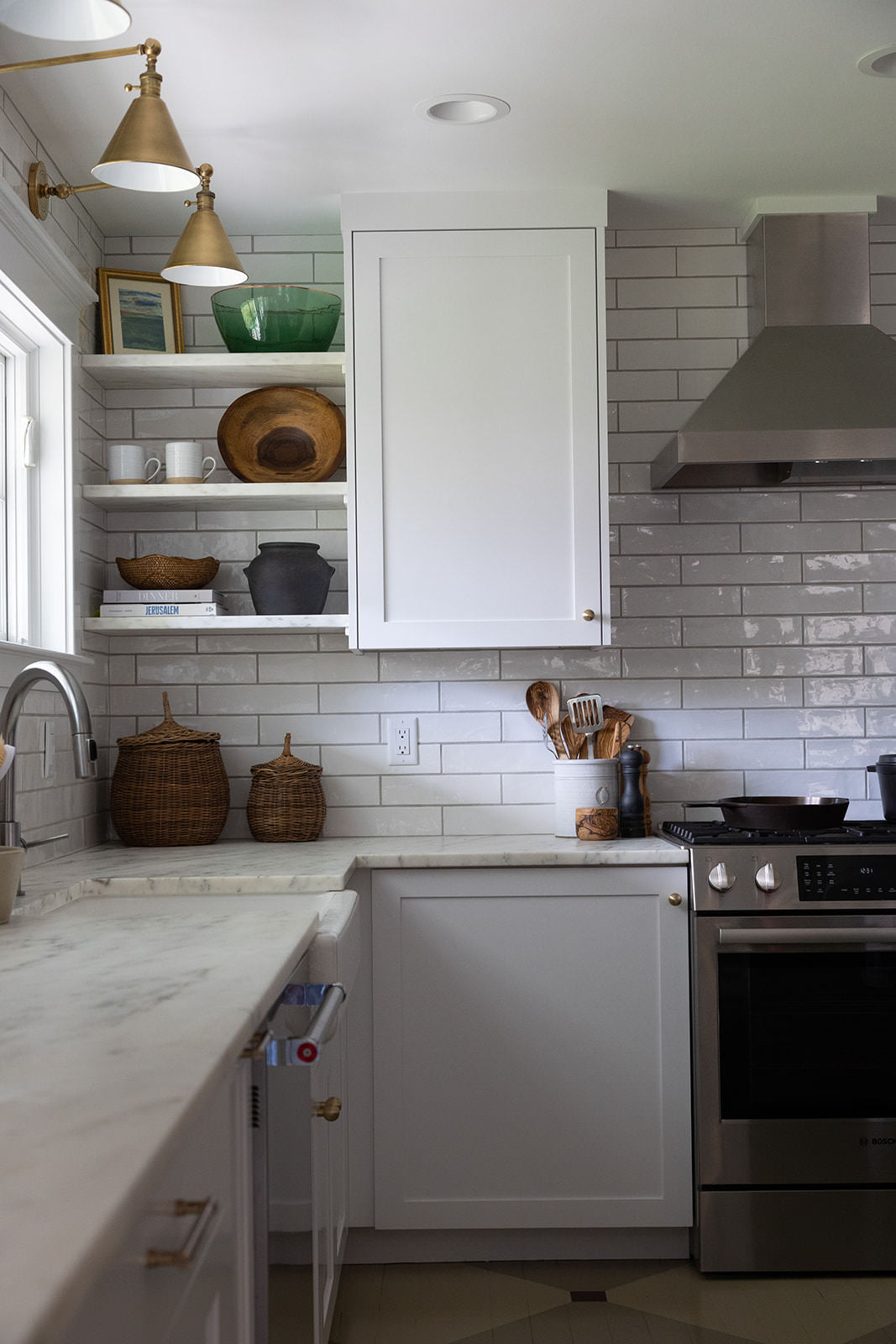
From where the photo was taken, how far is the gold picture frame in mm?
3145

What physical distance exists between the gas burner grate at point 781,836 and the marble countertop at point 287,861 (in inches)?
2.3

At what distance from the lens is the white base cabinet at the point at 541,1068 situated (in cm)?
268

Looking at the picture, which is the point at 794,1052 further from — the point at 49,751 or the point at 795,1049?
the point at 49,751

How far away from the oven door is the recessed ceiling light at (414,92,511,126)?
5.98 ft

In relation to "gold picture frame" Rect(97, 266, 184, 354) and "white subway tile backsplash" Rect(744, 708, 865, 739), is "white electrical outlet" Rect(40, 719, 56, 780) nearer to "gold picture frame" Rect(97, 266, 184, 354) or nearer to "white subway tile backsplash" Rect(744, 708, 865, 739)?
"gold picture frame" Rect(97, 266, 184, 354)

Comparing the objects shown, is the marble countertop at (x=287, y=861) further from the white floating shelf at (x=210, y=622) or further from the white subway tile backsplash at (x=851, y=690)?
the white subway tile backsplash at (x=851, y=690)

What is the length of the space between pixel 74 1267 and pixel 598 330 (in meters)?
2.64

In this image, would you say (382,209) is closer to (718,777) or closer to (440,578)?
(440,578)

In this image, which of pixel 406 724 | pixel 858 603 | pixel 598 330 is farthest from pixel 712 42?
pixel 406 724

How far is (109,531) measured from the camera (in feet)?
10.7

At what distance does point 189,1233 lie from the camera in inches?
39.7

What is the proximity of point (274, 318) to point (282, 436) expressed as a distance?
1.00 feet

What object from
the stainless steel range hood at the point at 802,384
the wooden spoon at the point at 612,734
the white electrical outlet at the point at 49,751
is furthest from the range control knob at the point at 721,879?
the white electrical outlet at the point at 49,751

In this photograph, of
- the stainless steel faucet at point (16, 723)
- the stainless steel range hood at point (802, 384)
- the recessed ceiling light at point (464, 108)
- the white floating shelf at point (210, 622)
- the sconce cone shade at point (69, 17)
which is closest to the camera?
the sconce cone shade at point (69, 17)
